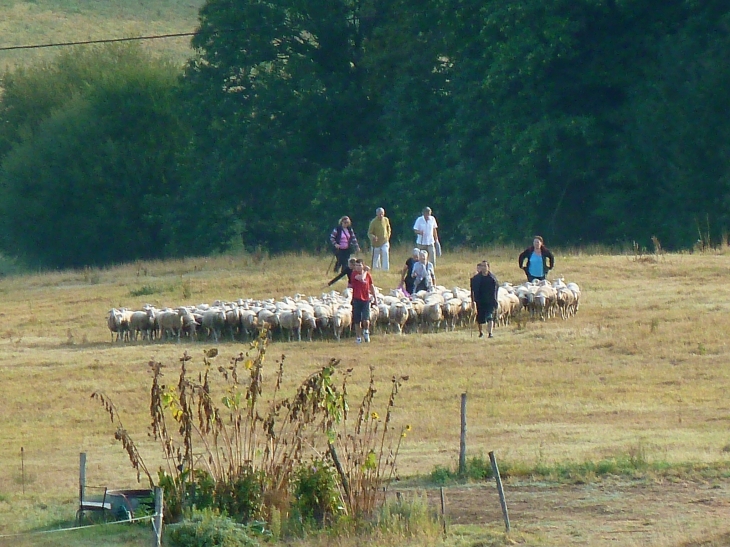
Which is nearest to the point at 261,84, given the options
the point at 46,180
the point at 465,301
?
the point at 46,180

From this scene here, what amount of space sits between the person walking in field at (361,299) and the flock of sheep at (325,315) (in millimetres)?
694

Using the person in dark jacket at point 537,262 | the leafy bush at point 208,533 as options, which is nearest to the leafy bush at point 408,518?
the leafy bush at point 208,533

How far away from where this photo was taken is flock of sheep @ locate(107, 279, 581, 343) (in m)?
25.0

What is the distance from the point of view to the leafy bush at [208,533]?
10820 mm

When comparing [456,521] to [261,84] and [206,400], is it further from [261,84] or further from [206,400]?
[261,84]

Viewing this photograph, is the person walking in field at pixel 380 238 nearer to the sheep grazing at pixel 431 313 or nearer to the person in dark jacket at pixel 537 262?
the person in dark jacket at pixel 537 262

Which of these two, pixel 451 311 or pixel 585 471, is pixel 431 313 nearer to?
pixel 451 311

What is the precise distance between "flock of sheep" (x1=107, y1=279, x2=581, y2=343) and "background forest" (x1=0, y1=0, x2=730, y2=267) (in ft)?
54.2

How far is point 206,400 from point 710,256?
84.1ft

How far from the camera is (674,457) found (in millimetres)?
14016

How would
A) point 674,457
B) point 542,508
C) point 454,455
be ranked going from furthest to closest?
1. point 454,455
2. point 674,457
3. point 542,508

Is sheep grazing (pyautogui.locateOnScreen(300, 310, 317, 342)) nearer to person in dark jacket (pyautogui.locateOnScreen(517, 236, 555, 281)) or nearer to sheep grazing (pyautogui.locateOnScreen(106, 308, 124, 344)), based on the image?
sheep grazing (pyautogui.locateOnScreen(106, 308, 124, 344))

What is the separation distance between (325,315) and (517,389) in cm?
609

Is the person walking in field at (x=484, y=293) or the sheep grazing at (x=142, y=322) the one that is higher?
the person walking in field at (x=484, y=293)
